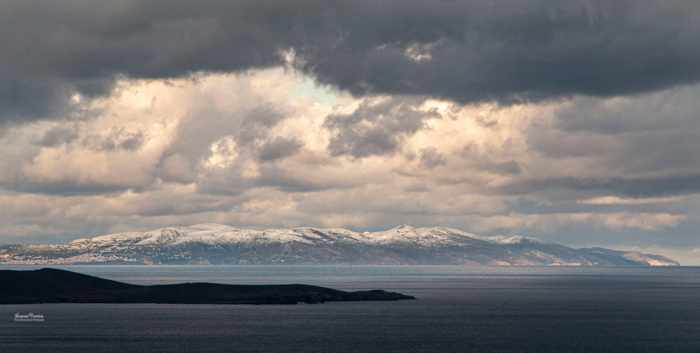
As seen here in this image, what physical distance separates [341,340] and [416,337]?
1768 cm

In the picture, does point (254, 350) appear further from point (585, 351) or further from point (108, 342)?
point (585, 351)

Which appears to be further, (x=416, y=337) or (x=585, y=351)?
(x=416, y=337)

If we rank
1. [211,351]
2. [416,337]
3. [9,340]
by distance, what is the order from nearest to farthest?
[211,351] < [9,340] < [416,337]

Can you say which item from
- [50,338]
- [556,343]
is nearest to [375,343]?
[556,343]

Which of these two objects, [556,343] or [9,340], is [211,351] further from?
[556,343]

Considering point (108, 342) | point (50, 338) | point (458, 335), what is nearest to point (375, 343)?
point (458, 335)

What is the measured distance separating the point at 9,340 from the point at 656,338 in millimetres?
136079

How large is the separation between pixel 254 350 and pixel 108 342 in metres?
32.7

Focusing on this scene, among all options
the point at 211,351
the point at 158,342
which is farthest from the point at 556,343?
the point at 158,342

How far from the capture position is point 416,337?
194 metres

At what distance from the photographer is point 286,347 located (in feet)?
578

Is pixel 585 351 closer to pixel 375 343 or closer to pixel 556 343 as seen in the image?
pixel 556 343

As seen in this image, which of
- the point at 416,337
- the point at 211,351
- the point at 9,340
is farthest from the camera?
the point at 416,337

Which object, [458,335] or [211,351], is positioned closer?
[211,351]
